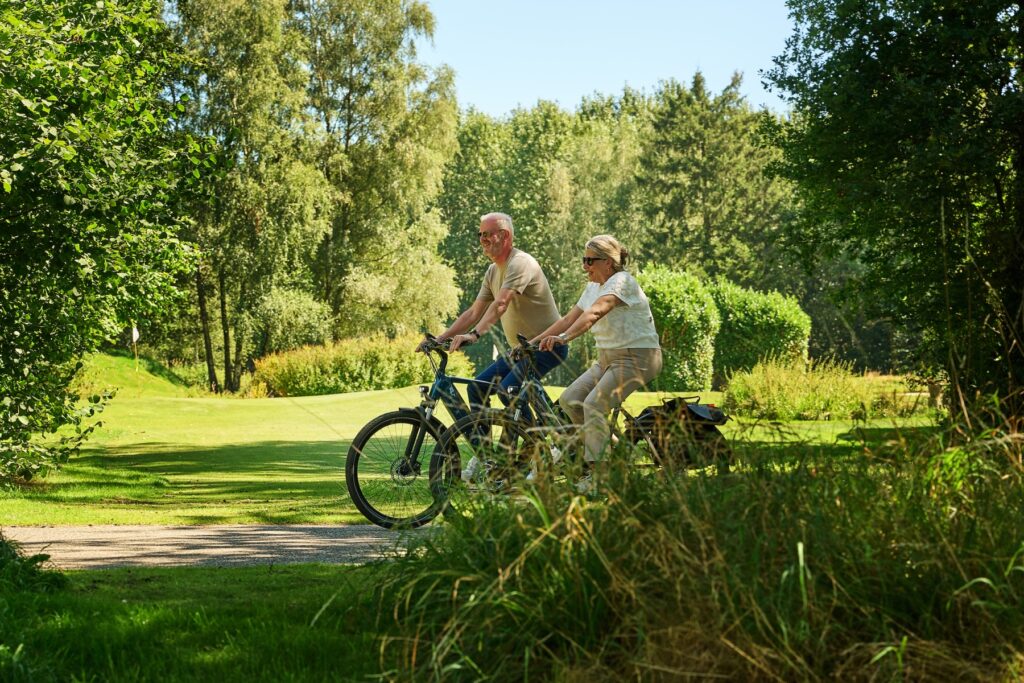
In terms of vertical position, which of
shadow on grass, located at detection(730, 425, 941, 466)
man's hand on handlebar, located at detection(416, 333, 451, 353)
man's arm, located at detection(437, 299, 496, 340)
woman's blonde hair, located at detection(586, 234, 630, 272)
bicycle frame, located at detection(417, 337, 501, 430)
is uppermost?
woman's blonde hair, located at detection(586, 234, 630, 272)

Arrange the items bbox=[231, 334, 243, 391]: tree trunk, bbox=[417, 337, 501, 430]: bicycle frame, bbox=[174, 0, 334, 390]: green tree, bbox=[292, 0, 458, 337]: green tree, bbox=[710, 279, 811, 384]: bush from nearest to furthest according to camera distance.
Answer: bbox=[417, 337, 501, 430]: bicycle frame < bbox=[710, 279, 811, 384]: bush < bbox=[174, 0, 334, 390]: green tree < bbox=[231, 334, 243, 391]: tree trunk < bbox=[292, 0, 458, 337]: green tree

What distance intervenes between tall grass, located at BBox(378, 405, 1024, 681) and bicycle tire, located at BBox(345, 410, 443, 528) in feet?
9.92

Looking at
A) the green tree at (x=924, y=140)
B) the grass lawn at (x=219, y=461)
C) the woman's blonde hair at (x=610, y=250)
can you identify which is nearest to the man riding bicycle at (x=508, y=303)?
the woman's blonde hair at (x=610, y=250)

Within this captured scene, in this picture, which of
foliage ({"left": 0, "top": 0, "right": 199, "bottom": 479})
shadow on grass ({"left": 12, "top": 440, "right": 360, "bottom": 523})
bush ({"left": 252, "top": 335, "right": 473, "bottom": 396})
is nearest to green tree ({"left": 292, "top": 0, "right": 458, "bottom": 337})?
bush ({"left": 252, "top": 335, "right": 473, "bottom": 396})

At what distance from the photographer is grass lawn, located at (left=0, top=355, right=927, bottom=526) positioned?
32.0 ft

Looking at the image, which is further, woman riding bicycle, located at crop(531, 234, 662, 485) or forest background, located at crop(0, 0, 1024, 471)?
forest background, located at crop(0, 0, 1024, 471)

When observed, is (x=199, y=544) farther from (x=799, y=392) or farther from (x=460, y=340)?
(x=799, y=392)

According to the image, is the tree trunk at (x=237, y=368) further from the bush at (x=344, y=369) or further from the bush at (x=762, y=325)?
the bush at (x=762, y=325)

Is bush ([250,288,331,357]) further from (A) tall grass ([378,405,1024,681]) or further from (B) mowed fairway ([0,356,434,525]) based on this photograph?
(A) tall grass ([378,405,1024,681])

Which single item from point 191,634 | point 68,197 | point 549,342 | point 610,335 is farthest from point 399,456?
point 68,197

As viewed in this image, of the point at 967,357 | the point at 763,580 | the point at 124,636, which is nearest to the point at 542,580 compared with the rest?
the point at 763,580

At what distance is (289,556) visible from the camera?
7.28 meters

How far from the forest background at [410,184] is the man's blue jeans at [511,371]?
2.21m

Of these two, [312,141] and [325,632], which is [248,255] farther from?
[325,632]
